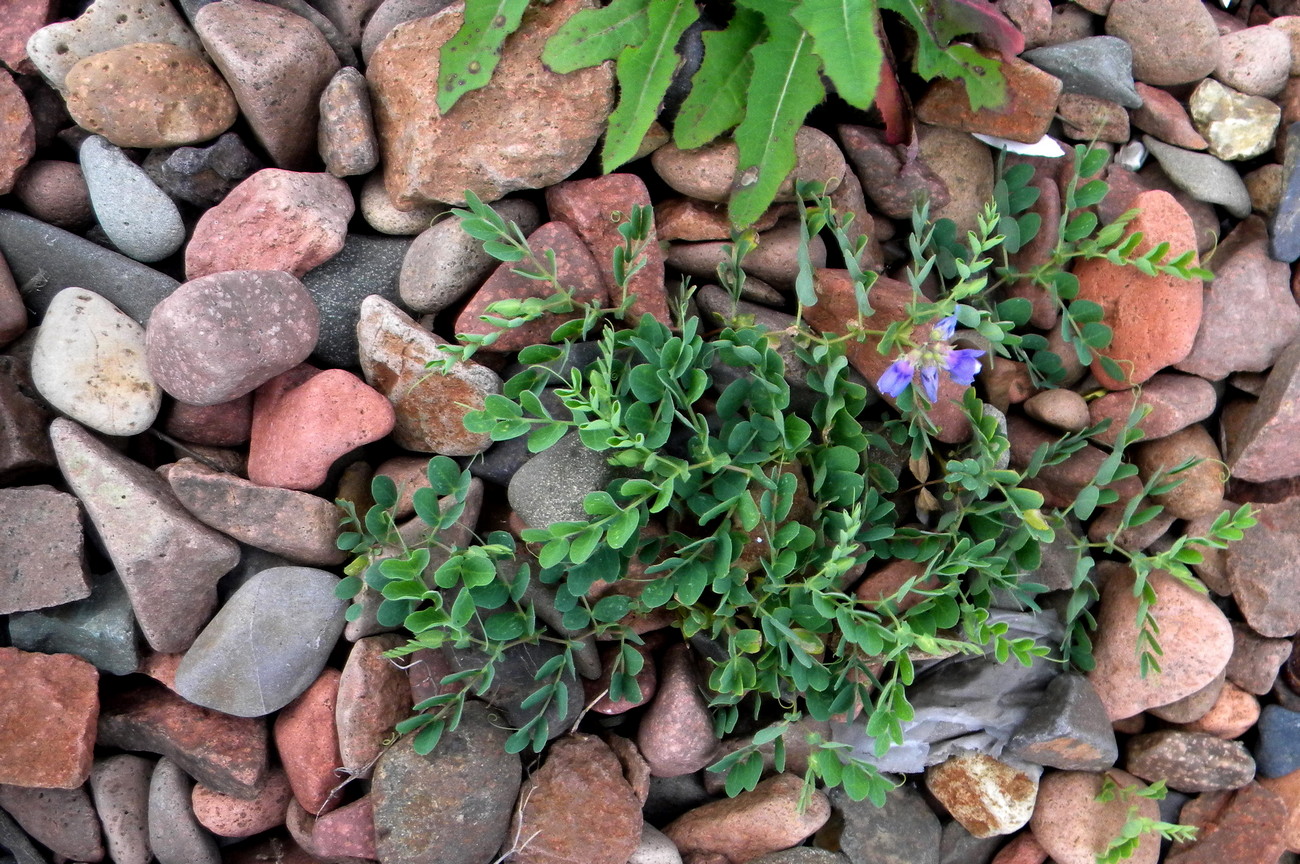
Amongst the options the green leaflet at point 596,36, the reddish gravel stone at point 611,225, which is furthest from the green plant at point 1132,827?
the green leaflet at point 596,36

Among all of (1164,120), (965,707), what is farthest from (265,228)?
(1164,120)

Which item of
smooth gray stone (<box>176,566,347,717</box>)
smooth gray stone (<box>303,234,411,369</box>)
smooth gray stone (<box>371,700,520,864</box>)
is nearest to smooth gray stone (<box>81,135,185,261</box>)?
smooth gray stone (<box>303,234,411,369</box>)

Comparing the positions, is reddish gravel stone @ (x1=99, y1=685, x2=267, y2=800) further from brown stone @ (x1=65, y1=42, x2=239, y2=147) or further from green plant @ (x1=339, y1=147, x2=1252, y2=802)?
brown stone @ (x1=65, y1=42, x2=239, y2=147)

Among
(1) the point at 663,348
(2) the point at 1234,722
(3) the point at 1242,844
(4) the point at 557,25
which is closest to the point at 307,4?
(4) the point at 557,25

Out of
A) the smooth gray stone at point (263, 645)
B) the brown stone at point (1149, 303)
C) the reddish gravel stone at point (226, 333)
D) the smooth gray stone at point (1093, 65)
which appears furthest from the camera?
the smooth gray stone at point (1093, 65)

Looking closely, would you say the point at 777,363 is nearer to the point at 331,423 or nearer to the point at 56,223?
the point at 331,423

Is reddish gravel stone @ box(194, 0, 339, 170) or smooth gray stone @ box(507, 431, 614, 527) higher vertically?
reddish gravel stone @ box(194, 0, 339, 170)

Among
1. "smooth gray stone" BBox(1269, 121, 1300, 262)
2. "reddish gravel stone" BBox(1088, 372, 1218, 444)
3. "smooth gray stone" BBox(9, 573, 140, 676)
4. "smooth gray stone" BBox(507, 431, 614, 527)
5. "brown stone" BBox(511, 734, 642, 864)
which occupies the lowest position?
"brown stone" BBox(511, 734, 642, 864)

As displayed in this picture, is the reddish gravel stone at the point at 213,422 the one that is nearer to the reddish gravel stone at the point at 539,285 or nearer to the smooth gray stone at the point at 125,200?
the smooth gray stone at the point at 125,200
